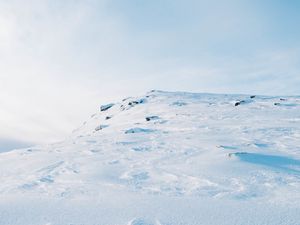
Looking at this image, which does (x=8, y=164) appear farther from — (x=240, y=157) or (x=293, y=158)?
(x=293, y=158)

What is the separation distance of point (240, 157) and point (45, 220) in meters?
4.36

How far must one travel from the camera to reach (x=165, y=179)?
20.5 feet

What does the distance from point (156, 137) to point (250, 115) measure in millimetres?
5536

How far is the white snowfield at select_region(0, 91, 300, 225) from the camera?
14.1 feet

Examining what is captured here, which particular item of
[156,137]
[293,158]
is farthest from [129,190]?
[156,137]

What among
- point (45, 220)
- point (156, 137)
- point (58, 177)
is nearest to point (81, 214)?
point (45, 220)

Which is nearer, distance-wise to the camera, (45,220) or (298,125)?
(45,220)

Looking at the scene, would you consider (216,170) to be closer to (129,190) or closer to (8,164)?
(129,190)

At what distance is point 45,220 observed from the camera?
4191mm

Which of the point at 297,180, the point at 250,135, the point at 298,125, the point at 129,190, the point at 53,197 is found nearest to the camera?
the point at 53,197

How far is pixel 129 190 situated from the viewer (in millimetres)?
5582

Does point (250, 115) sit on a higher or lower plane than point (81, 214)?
higher

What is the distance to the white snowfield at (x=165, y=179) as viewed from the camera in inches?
170

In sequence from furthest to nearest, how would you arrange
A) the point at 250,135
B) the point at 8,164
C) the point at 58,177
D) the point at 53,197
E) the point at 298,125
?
the point at 298,125, the point at 250,135, the point at 8,164, the point at 58,177, the point at 53,197
